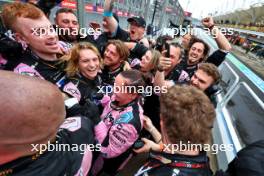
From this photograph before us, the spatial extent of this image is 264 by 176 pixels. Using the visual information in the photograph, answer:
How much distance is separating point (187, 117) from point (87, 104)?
26.0 inches

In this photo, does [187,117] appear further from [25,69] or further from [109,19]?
[109,19]

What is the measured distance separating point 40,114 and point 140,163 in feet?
7.25

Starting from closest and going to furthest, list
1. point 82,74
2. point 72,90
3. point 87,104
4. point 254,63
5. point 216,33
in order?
point 87,104 < point 72,90 < point 82,74 < point 216,33 < point 254,63

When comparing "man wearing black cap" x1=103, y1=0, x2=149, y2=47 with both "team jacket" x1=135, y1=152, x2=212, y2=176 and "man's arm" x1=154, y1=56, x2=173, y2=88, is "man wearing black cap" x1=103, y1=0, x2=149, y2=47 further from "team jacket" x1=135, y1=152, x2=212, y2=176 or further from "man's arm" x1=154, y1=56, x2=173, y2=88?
"team jacket" x1=135, y1=152, x2=212, y2=176

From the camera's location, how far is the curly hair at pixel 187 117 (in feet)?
4.02

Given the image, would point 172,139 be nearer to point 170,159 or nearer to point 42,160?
point 170,159

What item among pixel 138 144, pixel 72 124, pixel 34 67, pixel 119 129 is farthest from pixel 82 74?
pixel 72 124

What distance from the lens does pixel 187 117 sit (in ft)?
4.07

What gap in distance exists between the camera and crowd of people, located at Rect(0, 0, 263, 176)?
2.56ft

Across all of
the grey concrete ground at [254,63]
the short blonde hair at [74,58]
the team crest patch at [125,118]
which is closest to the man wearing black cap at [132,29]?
the short blonde hair at [74,58]

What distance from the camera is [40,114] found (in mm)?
770

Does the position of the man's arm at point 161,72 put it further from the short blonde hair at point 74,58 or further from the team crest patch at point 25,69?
the team crest patch at point 25,69

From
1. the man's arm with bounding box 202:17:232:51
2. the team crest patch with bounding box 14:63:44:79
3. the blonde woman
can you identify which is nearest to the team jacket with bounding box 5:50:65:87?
the team crest patch with bounding box 14:63:44:79

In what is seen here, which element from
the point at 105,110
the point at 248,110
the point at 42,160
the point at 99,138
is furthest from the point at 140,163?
the point at 248,110
